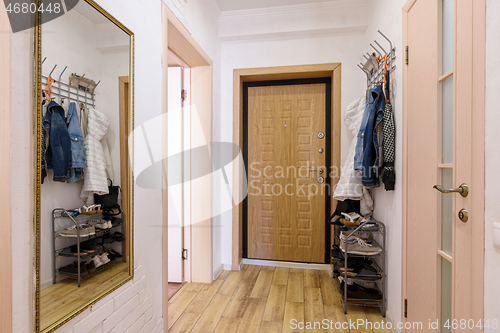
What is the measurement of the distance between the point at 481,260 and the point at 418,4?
4.45ft

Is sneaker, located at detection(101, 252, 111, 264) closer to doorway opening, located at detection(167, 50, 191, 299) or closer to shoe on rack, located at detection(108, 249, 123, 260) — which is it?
shoe on rack, located at detection(108, 249, 123, 260)

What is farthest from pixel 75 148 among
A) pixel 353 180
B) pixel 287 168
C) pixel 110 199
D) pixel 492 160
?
pixel 287 168

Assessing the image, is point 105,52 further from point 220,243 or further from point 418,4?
point 220,243

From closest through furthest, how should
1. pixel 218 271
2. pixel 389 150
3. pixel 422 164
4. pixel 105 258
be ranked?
pixel 105 258 → pixel 422 164 → pixel 389 150 → pixel 218 271

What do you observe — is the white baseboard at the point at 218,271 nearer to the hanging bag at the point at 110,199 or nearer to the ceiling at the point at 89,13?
the hanging bag at the point at 110,199

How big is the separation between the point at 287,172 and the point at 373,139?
1212 millimetres

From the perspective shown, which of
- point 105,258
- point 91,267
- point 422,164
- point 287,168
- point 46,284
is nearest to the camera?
point 46,284

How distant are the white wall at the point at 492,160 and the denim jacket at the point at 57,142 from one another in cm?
149

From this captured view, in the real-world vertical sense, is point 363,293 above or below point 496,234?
below

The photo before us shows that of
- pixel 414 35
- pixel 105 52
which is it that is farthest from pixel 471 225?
pixel 105 52

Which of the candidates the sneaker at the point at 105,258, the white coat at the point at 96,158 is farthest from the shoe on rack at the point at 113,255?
the white coat at the point at 96,158

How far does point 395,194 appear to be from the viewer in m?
1.82

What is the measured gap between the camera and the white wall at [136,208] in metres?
0.79

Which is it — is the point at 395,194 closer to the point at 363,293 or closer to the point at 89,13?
the point at 363,293
